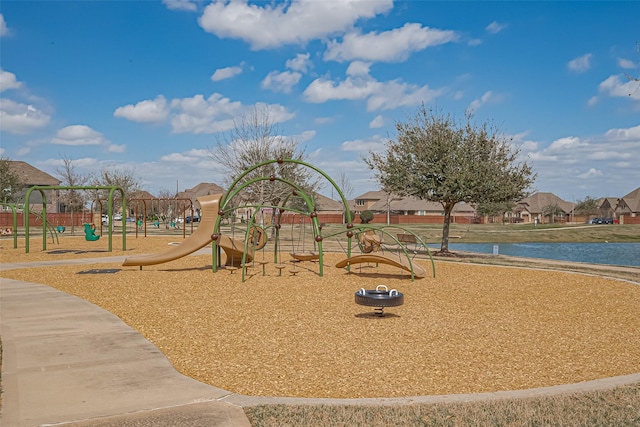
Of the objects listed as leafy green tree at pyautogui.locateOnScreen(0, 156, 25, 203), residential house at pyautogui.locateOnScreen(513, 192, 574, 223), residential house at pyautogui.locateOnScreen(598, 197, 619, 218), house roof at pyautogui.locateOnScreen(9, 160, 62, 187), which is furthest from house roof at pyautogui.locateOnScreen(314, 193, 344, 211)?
leafy green tree at pyautogui.locateOnScreen(0, 156, 25, 203)

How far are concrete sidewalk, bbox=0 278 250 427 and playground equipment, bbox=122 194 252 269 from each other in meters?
6.46

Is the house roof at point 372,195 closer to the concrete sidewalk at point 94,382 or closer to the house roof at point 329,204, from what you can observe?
the house roof at point 329,204

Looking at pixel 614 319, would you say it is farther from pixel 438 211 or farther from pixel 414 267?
pixel 438 211

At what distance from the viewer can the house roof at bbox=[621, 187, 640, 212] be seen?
4191 inches

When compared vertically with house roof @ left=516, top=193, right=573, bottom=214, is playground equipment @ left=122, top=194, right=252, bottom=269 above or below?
below

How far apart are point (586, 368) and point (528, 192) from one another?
19.2 m

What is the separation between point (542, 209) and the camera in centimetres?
10650

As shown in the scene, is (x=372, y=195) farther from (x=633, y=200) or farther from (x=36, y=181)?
(x=36, y=181)

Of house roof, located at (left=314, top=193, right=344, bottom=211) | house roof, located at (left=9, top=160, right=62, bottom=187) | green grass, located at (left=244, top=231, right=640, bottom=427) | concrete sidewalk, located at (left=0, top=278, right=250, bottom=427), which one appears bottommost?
green grass, located at (left=244, top=231, right=640, bottom=427)

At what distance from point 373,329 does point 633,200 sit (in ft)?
390

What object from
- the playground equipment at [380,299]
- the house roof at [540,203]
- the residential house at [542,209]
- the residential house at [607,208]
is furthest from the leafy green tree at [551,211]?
the playground equipment at [380,299]

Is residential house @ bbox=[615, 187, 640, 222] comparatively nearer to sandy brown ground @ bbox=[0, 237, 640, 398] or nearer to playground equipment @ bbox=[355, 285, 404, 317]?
sandy brown ground @ bbox=[0, 237, 640, 398]

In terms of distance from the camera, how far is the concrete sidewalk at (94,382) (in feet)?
15.2

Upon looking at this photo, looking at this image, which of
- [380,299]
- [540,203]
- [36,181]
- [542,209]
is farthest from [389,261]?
[540,203]
